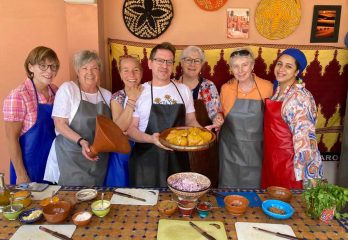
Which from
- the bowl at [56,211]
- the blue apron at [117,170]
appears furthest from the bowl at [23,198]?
the blue apron at [117,170]

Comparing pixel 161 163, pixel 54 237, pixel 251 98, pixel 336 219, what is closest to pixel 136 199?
pixel 54 237

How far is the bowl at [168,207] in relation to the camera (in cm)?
165

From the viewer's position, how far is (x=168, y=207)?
168 cm

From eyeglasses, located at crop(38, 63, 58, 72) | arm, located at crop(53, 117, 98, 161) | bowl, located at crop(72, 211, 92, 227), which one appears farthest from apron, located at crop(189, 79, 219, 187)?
bowl, located at crop(72, 211, 92, 227)

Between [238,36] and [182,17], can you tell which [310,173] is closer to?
[238,36]

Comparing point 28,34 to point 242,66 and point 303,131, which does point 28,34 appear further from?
point 303,131

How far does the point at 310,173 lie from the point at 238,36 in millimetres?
1835

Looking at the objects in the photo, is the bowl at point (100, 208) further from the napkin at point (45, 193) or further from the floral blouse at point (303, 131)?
the floral blouse at point (303, 131)

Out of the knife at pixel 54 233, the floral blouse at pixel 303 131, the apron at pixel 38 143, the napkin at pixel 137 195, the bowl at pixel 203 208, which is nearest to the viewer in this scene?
the knife at pixel 54 233

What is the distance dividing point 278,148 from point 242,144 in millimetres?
363

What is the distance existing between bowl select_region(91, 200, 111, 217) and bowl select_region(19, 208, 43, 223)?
28cm

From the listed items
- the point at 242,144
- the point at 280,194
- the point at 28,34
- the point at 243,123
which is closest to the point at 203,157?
the point at 242,144

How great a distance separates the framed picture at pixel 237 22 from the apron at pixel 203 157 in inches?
32.7

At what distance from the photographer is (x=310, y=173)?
7.36 ft
